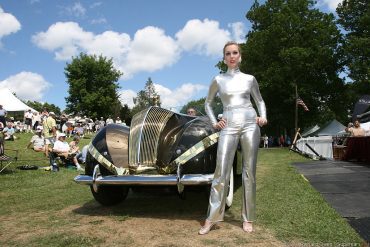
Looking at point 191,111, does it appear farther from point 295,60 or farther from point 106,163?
point 295,60

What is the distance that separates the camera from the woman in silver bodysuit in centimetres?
413

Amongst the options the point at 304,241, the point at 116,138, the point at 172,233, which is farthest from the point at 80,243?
the point at 304,241

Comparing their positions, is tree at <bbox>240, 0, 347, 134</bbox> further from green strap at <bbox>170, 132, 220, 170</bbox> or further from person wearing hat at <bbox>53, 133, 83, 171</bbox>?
green strap at <bbox>170, 132, 220, 170</bbox>

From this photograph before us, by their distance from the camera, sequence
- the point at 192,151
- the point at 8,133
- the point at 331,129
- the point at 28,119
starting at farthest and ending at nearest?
the point at 331,129 → the point at 28,119 → the point at 8,133 → the point at 192,151

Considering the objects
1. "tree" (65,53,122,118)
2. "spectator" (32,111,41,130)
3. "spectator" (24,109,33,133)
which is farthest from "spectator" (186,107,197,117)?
"tree" (65,53,122,118)

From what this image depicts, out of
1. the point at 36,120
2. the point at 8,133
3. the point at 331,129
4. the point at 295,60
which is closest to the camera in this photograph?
the point at 8,133

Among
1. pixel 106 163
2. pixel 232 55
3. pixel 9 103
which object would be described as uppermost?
pixel 9 103

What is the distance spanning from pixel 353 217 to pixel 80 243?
10.7ft

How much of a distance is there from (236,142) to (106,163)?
1.74 metres

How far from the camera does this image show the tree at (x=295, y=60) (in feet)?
105

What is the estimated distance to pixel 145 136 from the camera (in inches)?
195

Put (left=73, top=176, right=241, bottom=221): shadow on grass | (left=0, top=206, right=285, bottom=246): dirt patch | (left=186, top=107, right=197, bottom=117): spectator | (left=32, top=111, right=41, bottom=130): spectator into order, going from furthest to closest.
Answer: (left=32, top=111, right=41, bottom=130): spectator
(left=186, top=107, right=197, bottom=117): spectator
(left=73, top=176, right=241, bottom=221): shadow on grass
(left=0, top=206, right=285, bottom=246): dirt patch

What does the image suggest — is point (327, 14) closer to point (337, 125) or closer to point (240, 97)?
point (337, 125)

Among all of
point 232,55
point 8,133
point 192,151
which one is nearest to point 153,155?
point 192,151
